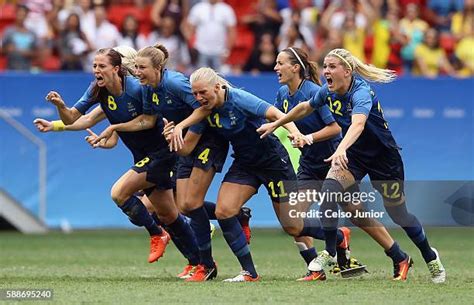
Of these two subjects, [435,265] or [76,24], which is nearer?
[435,265]

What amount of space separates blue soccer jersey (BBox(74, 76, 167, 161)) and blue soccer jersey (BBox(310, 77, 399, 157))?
5.61ft

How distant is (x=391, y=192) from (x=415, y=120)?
794 centimetres

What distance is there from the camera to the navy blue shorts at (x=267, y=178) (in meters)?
10.9

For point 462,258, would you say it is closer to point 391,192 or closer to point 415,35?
point 391,192

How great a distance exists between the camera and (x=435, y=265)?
10758 mm

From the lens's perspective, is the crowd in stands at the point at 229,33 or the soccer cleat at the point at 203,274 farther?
the crowd in stands at the point at 229,33

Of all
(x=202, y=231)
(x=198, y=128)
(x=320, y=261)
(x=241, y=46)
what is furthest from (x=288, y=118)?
(x=241, y=46)

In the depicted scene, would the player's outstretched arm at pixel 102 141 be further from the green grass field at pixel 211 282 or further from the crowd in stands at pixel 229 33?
the crowd in stands at pixel 229 33

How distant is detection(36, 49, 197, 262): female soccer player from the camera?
1117 centimetres

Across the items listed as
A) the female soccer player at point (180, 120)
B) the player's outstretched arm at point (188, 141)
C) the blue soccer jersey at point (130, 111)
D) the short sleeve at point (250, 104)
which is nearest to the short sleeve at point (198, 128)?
the player's outstretched arm at point (188, 141)

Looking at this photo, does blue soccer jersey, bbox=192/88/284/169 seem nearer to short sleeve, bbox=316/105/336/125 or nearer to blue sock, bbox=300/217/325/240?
short sleeve, bbox=316/105/336/125

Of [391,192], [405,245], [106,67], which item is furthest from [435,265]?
[405,245]

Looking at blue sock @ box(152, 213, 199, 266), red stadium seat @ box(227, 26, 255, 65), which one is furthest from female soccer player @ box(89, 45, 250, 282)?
red stadium seat @ box(227, 26, 255, 65)

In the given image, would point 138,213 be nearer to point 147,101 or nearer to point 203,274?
point 203,274
